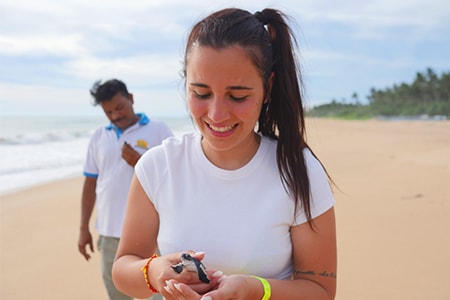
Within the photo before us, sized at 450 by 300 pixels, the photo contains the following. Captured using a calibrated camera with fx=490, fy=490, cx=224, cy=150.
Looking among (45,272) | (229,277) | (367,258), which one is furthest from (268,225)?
(45,272)

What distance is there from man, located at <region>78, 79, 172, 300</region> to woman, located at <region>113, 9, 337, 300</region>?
69.3 inches

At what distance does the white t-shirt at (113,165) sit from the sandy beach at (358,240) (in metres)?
1.27

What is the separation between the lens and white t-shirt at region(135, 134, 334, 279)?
1655 millimetres

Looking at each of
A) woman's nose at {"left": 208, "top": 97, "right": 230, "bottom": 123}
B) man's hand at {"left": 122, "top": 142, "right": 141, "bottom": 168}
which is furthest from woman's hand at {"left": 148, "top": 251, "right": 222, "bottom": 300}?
man's hand at {"left": 122, "top": 142, "right": 141, "bottom": 168}

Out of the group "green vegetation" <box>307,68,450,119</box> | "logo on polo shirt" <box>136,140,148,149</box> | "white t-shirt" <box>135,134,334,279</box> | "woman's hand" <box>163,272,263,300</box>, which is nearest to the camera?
"woman's hand" <box>163,272,263,300</box>

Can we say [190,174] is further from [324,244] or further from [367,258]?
[367,258]

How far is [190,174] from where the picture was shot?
69.6 inches

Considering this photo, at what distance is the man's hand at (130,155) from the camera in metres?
3.51

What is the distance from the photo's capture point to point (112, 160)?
12.0 ft

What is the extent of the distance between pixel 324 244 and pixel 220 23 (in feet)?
2.73

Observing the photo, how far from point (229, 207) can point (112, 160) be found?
216 cm

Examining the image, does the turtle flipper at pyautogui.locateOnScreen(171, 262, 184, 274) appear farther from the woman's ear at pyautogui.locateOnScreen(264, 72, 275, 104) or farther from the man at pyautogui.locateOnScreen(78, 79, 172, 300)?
the man at pyautogui.locateOnScreen(78, 79, 172, 300)

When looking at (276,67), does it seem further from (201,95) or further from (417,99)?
(417,99)

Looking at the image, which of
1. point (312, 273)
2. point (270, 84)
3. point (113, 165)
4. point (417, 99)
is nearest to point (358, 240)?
point (113, 165)
